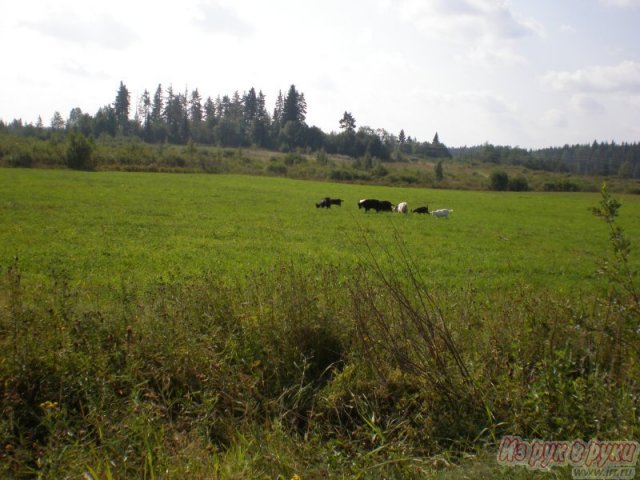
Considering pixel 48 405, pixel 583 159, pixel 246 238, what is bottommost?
pixel 246 238

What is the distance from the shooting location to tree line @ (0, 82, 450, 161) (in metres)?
123

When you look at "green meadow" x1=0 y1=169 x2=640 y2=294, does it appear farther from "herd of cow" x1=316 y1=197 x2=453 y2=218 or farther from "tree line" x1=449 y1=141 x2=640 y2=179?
"tree line" x1=449 y1=141 x2=640 y2=179

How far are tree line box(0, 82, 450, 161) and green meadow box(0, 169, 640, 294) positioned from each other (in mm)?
89130

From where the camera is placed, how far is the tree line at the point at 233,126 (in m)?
123

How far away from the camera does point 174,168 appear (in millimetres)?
66625

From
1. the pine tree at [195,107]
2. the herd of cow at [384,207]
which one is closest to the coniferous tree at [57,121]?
the pine tree at [195,107]

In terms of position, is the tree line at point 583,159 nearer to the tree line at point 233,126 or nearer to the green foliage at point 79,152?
the tree line at point 233,126

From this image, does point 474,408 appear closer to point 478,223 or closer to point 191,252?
point 191,252

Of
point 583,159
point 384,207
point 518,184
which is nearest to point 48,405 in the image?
point 384,207

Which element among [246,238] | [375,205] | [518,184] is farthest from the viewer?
[518,184]

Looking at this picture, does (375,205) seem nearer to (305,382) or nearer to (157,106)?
(305,382)

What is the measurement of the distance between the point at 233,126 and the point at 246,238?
395 feet

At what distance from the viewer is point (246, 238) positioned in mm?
18516

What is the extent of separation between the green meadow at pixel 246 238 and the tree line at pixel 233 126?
3509 inches
